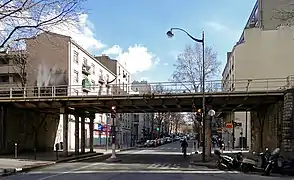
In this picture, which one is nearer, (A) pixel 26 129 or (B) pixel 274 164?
(B) pixel 274 164

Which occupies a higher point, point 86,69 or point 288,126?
point 86,69

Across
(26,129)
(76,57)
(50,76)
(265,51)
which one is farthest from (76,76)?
(265,51)

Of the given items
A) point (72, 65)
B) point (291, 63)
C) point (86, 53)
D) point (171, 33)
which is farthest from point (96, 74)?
point (171, 33)

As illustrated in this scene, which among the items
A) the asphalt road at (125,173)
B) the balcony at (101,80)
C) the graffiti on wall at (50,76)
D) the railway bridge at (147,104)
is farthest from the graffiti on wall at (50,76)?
the asphalt road at (125,173)

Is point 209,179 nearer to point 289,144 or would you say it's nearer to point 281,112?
point 289,144

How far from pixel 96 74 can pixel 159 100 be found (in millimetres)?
34989

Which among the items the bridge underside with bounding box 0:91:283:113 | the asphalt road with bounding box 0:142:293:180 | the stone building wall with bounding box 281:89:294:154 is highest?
the bridge underside with bounding box 0:91:283:113

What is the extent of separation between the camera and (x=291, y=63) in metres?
56.4

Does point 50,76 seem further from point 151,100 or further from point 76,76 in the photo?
point 151,100

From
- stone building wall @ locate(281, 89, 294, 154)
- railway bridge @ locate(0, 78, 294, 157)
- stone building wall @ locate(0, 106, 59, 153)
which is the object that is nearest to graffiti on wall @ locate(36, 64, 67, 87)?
stone building wall @ locate(0, 106, 59, 153)

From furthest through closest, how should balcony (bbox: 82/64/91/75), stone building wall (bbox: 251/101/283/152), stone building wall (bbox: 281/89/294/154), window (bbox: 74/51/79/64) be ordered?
balcony (bbox: 82/64/91/75)
window (bbox: 74/51/79/64)
stone building wall (bbox: 251/101/283/152)
stone building wall (bbox: 281/89/294/154)

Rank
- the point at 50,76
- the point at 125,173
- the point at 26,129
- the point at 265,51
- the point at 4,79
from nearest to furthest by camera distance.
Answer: the point at 125,173
the point at 26,129
the point at 50,76
the point at 4,79
the point at 265,51

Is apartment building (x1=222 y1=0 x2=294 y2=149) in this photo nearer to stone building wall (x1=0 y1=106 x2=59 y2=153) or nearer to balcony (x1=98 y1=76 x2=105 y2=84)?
balcony (x1=98 y1=76 x2=105 y2=84)

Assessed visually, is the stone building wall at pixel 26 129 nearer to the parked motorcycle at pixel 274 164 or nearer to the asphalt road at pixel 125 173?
the asphalt road at pixel 125 173
